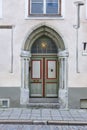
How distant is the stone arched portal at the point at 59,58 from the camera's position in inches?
552

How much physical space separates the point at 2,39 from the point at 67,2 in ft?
10.3

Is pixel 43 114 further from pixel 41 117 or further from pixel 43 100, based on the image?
pixel 43 100

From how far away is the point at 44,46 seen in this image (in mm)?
14664

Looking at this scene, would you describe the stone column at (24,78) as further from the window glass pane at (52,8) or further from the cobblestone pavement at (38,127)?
the cobblestone pavement at (38,127)

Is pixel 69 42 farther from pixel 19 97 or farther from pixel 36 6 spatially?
pixel 19 97

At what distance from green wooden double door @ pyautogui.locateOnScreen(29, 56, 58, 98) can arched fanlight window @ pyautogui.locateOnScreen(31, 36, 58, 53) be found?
0.31m

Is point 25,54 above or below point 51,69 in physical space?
above

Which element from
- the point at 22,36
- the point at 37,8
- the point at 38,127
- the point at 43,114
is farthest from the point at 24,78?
the point at 38,127

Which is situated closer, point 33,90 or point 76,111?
point 76,111

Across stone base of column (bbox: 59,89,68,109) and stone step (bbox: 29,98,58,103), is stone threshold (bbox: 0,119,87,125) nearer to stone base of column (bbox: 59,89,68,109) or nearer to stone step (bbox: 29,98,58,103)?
stone base of column (bbox: 59,89,68,109)

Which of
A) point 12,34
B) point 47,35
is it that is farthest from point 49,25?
point 12,34

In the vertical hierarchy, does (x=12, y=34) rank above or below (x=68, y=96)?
above

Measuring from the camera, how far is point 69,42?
46.2 ft

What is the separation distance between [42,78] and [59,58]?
119 cm
